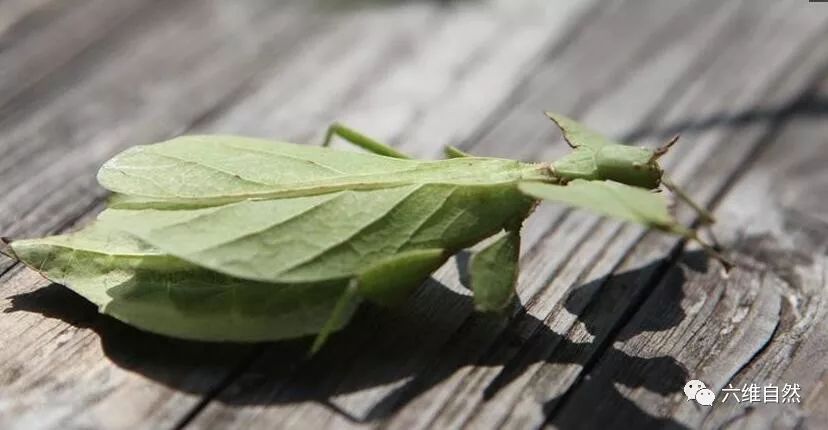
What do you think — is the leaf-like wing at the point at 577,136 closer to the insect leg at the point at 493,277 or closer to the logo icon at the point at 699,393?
the insect leg at the point at 493,277

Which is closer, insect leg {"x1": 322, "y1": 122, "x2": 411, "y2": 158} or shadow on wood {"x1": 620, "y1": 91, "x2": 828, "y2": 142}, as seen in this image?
insect leg {"x1": 322, "y1": 122, "x2": 411, "y2": 158}

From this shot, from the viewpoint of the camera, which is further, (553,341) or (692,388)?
(553,341)

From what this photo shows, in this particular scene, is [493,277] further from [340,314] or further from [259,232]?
[259,232]

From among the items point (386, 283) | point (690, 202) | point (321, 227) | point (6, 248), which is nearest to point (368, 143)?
point (321, 227)

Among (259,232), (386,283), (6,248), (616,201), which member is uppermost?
(6,248)

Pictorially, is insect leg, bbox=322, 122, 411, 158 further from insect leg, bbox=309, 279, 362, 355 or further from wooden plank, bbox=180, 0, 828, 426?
insect leg, bbox=309, 279, 362, 355

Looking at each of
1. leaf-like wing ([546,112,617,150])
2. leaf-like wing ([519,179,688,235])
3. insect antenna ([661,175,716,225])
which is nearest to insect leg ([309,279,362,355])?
leaf-like wing ([519,179,688,235])

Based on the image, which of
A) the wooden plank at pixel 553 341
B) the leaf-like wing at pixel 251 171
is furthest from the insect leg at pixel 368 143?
the wooden plank at pixel 553 341
